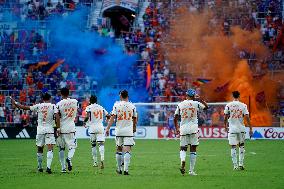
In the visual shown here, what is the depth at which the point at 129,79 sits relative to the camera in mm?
52281

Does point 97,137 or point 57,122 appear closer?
point 57,122

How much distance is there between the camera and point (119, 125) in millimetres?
22016

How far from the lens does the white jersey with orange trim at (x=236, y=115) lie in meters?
24.1

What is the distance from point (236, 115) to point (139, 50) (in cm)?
3003

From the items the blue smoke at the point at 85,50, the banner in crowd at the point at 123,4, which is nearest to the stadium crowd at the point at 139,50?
the blue smoke at the point at 85,50

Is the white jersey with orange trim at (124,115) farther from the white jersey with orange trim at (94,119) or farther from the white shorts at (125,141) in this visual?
the white jersey with orange trim at (94,119)

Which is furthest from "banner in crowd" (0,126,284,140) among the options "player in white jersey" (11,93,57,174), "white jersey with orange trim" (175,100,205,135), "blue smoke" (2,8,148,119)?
"white jersey with orange trim" (175,100,205,135)

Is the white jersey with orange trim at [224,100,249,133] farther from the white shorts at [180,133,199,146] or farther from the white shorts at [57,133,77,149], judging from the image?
the white shorts at [57,133,77,149]

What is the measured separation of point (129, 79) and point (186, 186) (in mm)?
34614

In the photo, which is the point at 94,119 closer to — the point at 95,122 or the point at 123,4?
the point at 95,122

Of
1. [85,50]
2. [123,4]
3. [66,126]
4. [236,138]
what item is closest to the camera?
[66,126]

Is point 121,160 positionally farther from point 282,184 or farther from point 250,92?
point 250,92

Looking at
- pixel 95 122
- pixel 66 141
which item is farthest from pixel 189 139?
Answer: pixel 95 122

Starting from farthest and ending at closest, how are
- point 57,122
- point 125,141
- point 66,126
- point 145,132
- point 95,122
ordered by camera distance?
point 145,132 → point 95,122 → point 66,126 → point 57,122 → point 125,141
